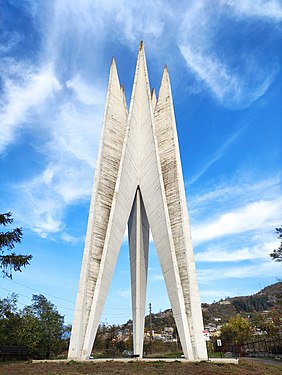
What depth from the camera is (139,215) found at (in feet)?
59.3

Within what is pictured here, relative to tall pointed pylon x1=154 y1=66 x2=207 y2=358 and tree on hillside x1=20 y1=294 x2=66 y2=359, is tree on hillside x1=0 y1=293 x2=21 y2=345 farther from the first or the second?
tall pointed pylon x1=154 y1=66 x2=207 y2=358

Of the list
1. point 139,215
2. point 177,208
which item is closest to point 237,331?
point 139,215

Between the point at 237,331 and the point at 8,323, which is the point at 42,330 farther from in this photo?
the point at 237,331

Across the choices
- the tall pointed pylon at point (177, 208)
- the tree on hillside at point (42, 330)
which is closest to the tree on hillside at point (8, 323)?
the tree on hillside at point (42, 330)

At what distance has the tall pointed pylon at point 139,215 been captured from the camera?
13109 mm

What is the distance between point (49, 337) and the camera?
56.6ft

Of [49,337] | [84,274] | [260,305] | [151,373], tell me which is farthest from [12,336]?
[260,305]

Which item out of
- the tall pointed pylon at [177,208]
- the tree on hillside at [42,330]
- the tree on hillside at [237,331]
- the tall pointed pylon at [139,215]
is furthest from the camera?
the tree on hillside at [237,331]

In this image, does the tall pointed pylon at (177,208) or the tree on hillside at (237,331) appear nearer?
the tall pointed pylon at (177,208)

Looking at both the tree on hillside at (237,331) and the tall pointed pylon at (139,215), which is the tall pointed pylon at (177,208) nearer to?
the tall pointed pylon at (139,215)

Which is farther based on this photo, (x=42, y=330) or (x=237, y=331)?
(x=237, y=331)

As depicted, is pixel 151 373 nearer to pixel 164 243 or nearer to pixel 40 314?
pixel 164 243

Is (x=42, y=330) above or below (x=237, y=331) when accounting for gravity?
below

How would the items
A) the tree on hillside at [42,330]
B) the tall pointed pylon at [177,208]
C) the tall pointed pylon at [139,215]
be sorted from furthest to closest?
1. the tree on hillside at [42,330]
2. the tall pointed pylon at [139,215]
3. the tall pointed pylon at [177,208]
